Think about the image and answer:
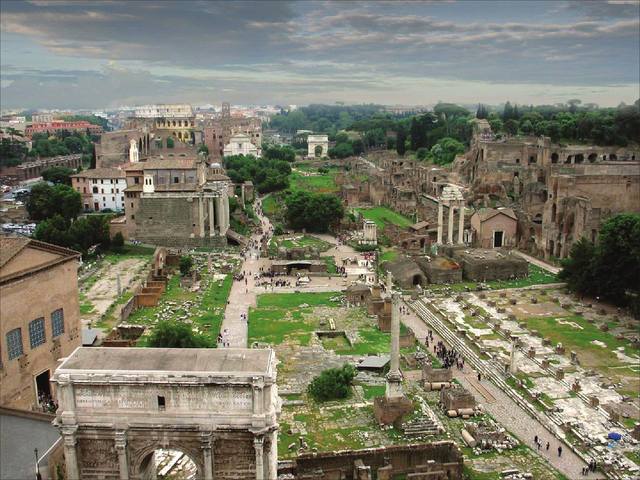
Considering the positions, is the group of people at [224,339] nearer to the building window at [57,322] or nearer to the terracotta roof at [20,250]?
the building window at [57,322]

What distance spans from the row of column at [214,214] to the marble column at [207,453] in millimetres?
48177

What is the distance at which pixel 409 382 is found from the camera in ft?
109

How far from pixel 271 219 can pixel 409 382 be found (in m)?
53.1

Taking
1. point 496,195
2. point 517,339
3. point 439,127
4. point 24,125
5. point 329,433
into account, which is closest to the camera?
point 329,433

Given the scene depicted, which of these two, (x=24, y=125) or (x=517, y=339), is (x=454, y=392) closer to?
(x=517, y=339)

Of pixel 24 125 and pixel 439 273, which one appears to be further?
pixel 24 125

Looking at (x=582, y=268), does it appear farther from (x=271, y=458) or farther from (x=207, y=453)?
(x=207, y=453)

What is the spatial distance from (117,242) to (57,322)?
34.9 meters

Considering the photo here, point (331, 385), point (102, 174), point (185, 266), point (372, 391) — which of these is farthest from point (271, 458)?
point (102, 174)

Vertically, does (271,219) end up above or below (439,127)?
below

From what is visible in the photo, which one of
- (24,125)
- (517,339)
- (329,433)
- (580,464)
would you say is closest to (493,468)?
(580,464)

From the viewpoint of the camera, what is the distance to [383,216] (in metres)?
86.1

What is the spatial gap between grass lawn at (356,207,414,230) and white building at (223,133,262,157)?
51221 mm

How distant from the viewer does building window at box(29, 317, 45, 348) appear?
2797 centimetres
